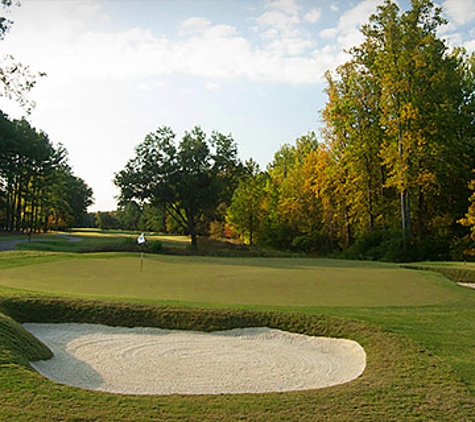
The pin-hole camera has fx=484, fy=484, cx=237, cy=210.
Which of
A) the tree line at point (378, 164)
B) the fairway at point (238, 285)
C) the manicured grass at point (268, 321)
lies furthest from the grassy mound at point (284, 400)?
the tree line at point (378, 164)

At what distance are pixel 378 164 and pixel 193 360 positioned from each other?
29144 mm

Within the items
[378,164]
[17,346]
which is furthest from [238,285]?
[378,164]

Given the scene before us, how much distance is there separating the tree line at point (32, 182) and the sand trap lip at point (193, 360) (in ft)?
110

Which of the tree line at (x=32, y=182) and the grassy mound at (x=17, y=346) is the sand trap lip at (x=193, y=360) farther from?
the tree line at (x=32, y=182)

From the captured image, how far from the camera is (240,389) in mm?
5188

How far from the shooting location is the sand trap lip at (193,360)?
5.36 meters

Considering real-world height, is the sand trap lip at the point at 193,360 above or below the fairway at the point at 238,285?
below

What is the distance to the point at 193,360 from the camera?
6.32 metres

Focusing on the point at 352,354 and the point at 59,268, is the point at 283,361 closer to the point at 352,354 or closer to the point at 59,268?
the point at 352,354

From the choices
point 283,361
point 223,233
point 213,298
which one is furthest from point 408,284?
point 223,233

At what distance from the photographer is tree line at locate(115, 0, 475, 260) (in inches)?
1075

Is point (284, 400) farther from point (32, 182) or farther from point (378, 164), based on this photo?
point (32, 182)

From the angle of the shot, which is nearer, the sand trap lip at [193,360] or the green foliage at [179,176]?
the sand trap lip at [193,360]

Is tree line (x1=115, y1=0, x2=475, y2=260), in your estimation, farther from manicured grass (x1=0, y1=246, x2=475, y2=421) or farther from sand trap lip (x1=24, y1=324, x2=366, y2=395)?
sand trap lip (x1=24, y1=324, x2=366, y2=395)
